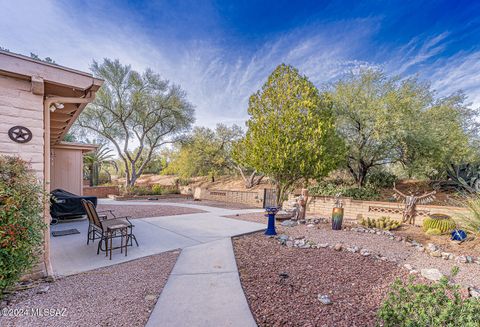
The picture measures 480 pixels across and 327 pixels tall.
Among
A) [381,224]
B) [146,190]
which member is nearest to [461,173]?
[381,224]

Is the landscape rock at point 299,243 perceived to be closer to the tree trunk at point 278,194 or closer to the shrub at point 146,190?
the tree trunk at point 278,194

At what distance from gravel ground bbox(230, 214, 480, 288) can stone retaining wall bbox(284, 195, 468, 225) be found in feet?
7.41

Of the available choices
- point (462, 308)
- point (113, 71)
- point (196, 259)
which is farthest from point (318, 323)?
point (113, 71)

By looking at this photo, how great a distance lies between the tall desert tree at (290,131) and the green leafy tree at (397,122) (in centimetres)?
122

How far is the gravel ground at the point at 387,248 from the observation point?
3.60 metres

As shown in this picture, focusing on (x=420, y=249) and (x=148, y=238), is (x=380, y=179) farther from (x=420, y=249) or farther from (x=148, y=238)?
(x=148, y=238)

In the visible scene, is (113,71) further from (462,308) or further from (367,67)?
(462,308)

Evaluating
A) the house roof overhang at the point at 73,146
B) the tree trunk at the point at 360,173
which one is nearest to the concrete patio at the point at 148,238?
the house roof overhang at the point at 73,146

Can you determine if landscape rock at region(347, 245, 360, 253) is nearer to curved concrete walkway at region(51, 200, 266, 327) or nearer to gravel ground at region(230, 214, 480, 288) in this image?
gravel ground at region(230, 214, 480, 288)

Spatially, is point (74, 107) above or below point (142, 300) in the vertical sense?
above

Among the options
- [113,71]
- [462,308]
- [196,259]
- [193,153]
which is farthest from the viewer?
[193,153]

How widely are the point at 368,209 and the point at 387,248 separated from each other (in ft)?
13.5

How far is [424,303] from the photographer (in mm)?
1721

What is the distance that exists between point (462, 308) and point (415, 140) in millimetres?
9756
